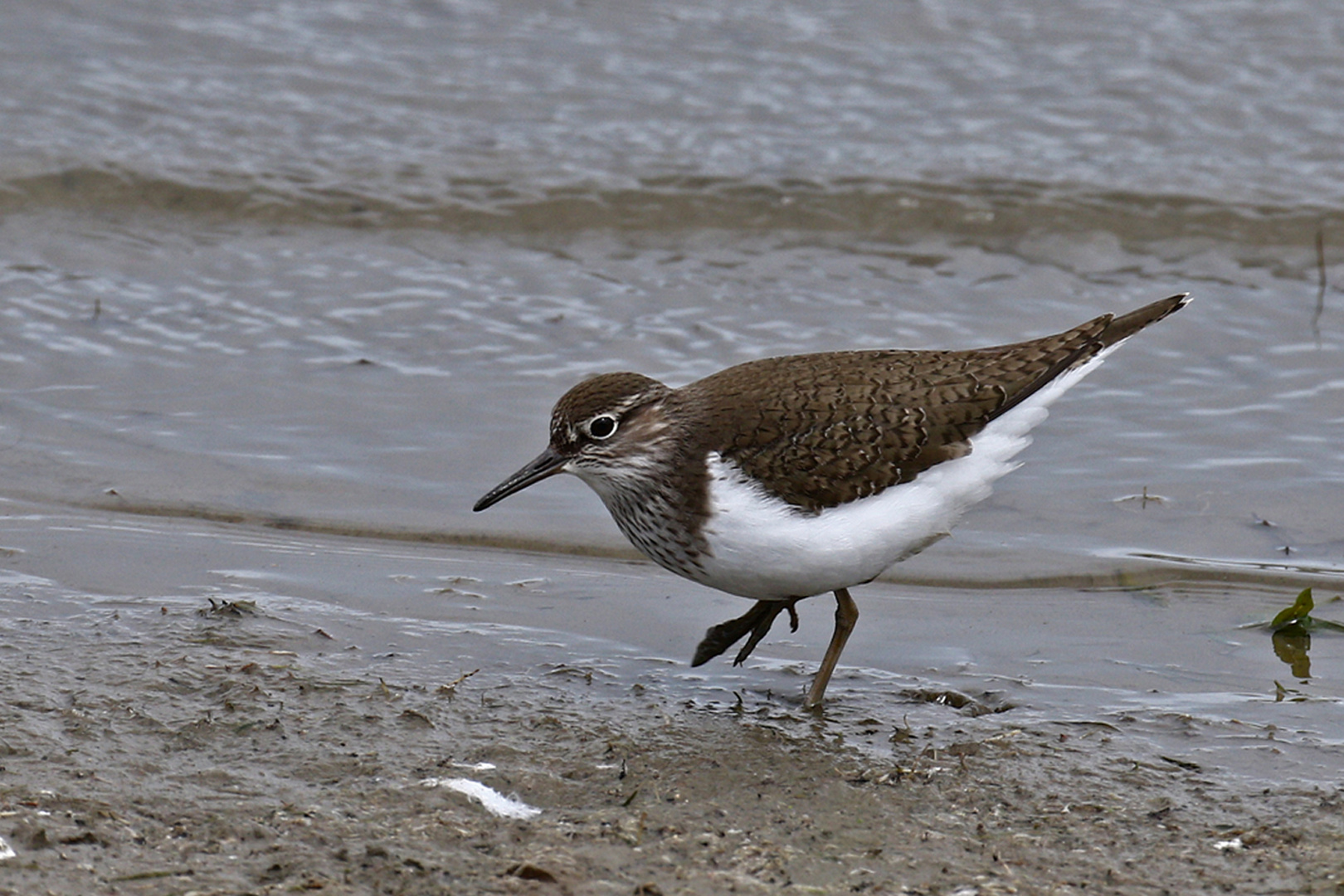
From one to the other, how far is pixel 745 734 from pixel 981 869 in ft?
3.97

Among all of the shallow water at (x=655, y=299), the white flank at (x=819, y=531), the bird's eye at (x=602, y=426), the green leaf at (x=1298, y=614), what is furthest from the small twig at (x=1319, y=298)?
the bird's eye at (x=602, y=426)

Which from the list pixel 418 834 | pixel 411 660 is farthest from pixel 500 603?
pixel 418 834

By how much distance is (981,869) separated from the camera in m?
4.26

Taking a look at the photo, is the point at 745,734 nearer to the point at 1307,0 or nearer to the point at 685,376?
the point at 685,376

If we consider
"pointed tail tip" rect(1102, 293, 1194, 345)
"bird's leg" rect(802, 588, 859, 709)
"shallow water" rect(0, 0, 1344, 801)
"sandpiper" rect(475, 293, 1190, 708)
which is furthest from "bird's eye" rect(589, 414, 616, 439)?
"pointed tail tip" rect(1102, 293, 1194, 345)

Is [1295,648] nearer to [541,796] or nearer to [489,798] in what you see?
[541,796]

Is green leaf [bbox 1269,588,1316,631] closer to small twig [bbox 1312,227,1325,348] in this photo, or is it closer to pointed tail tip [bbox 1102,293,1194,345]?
pointed tail tip [bbox 1102,293,1194,345]

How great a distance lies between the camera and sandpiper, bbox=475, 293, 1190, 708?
5512mm

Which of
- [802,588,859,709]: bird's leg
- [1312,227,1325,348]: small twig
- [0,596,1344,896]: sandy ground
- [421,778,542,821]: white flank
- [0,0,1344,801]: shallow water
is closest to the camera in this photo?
[0,596,1344,896]: sandy ground

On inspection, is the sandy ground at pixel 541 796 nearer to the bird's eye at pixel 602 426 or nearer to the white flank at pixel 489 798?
the white flank at pixel 489 798

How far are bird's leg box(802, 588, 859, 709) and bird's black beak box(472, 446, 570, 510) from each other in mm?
1132

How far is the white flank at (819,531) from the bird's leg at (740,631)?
22cm

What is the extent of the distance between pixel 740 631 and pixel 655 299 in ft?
13.9

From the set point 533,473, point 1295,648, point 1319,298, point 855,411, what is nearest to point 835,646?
point 855,411
